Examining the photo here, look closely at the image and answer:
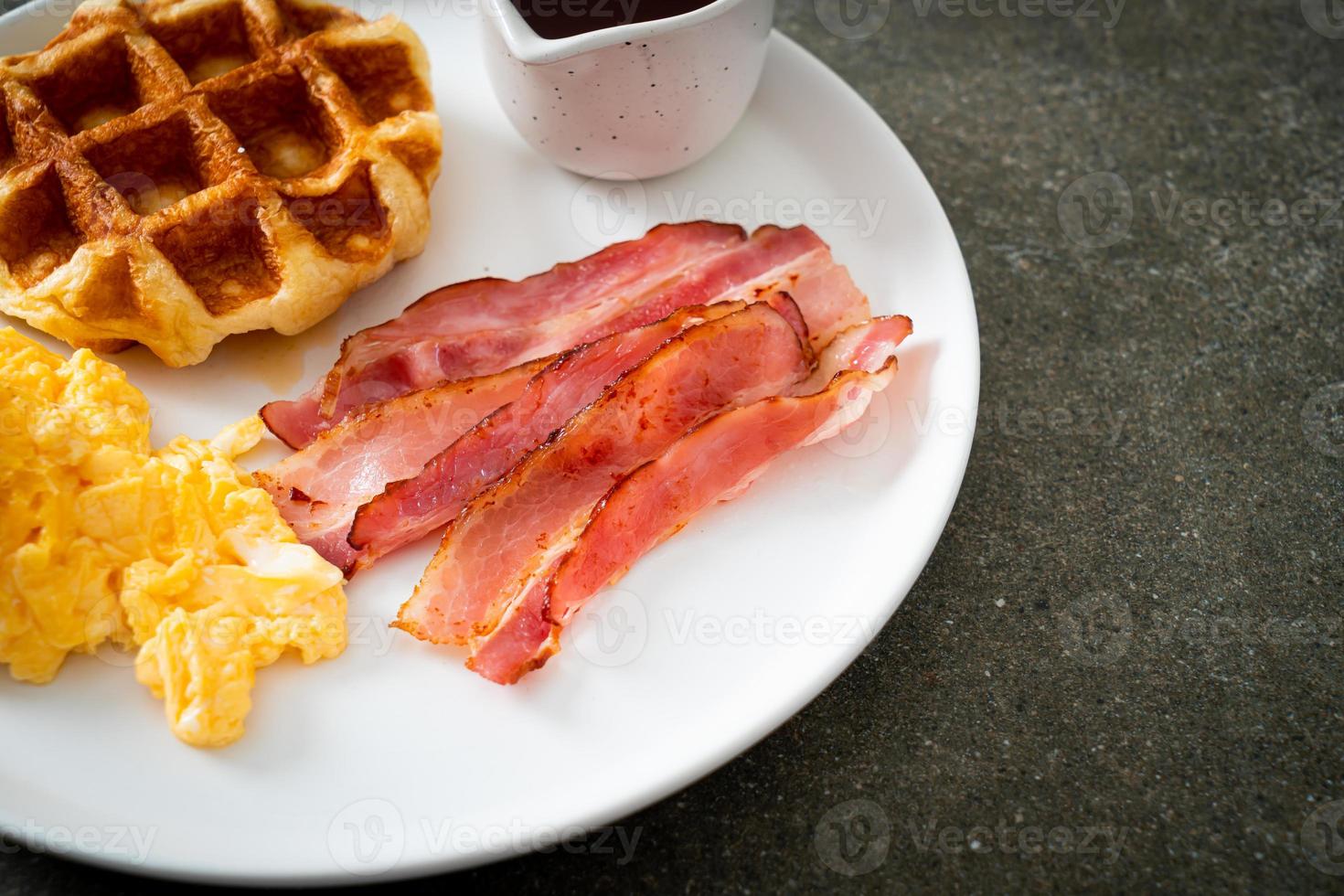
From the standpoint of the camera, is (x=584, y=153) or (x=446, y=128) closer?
(x=584, y=153)

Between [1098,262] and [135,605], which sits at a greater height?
[135,605]

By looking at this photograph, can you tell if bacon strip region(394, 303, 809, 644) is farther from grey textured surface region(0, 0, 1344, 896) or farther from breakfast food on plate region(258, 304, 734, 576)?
grey textured surface region(0, 0, 1344, 896)

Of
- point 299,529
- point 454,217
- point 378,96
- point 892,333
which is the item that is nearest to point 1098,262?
point 892,333

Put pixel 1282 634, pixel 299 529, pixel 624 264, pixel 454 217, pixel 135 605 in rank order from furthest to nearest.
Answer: pixel 454 217
pixel 624 264
pixel 1282 634
pixel 299 529
pixel 135 605

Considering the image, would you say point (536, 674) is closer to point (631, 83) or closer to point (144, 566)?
point (144, 566)

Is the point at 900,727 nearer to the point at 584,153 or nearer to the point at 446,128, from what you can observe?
the point at 584,153

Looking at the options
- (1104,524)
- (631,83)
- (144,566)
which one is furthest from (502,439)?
(1104,524)
